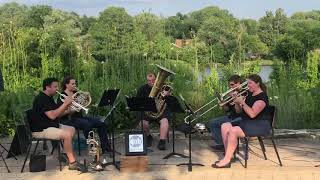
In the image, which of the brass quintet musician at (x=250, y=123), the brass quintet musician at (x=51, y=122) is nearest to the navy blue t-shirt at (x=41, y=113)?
the brass quintet musician at (x=51, y=122)

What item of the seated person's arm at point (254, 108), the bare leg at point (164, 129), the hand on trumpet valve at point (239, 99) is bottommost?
the bare leg at point (164, 129)

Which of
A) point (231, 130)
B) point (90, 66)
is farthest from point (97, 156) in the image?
point (90, 66)

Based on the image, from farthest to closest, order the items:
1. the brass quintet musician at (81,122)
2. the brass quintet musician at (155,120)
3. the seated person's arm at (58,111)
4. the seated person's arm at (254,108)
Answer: the brass quintet musician at (155,120) < the brass quintet musician at (81,122) < the seated person's arm at (58,111) < the seated person's arm at (254,108)

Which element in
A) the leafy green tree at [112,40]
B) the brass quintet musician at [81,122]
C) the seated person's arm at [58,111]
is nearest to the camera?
the seated person's arm at [58,111]

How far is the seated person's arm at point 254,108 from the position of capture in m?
6.79

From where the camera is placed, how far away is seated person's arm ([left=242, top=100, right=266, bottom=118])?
679 centimetres

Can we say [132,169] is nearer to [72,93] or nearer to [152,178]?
[152,178]

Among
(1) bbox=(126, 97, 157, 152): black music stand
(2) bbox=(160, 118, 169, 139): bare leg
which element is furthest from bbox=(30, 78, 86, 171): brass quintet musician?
(2) bbox=(160, 118, 169, 139): bare leg

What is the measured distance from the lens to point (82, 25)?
2355 centimetres

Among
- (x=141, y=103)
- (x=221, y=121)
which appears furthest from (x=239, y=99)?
(x=141, y=103)

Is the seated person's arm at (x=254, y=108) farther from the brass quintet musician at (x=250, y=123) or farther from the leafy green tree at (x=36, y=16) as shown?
the leafy green tree at (x=36, y=16)

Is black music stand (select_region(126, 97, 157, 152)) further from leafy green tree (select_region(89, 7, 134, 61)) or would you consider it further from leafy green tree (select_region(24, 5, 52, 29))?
leafy green tree (select_region(24, 5, 52, 29))

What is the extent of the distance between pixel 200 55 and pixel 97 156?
18.2ft

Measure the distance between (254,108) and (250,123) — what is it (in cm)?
21
